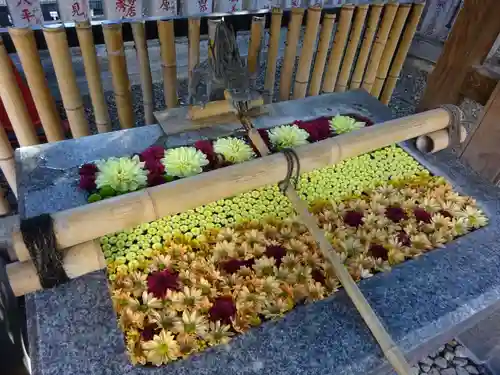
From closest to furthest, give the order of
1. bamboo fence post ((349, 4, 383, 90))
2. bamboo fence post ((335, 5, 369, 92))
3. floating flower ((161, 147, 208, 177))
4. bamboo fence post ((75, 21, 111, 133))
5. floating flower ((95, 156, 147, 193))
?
floating flower ((95, 156, 147, 193)) < floating flower ((161, 147, 208, 177)) < bamboo fence post ((75, 21, 111, 133)) < bamboo fence post ((335, 5, 369, 92)) < bamboo fence post ((349, 4, 383, 90))

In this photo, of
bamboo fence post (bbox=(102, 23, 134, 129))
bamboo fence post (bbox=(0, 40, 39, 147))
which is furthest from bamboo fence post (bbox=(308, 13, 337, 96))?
bamboo fence post (bbox=(0, 40, 39, 147))

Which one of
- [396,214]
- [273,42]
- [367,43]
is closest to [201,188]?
[396,214]

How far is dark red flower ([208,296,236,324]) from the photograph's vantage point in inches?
51.5

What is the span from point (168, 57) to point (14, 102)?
102 centimetres

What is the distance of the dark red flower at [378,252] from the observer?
1579 millimetres

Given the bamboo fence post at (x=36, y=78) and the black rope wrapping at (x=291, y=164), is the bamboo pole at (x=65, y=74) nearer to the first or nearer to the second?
the bamboo fence post at (x=36, y=78)

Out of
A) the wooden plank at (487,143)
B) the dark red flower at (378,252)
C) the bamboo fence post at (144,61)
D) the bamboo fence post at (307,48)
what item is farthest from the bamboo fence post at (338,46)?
the dark red flower at (378,252)

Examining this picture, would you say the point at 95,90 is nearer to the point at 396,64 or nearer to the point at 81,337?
the point at 81,337

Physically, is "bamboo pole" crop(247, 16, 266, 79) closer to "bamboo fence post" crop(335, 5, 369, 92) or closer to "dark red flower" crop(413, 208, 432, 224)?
"bamboo fence post" crop(335, 5, 369, 92)

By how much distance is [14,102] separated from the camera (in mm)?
2270

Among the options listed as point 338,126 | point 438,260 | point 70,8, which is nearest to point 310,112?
point 338,126

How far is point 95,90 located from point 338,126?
5.50ft

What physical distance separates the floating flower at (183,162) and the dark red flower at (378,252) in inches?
35.2

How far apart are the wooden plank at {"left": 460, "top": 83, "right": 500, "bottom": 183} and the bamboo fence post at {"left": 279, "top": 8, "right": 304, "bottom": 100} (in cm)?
140
